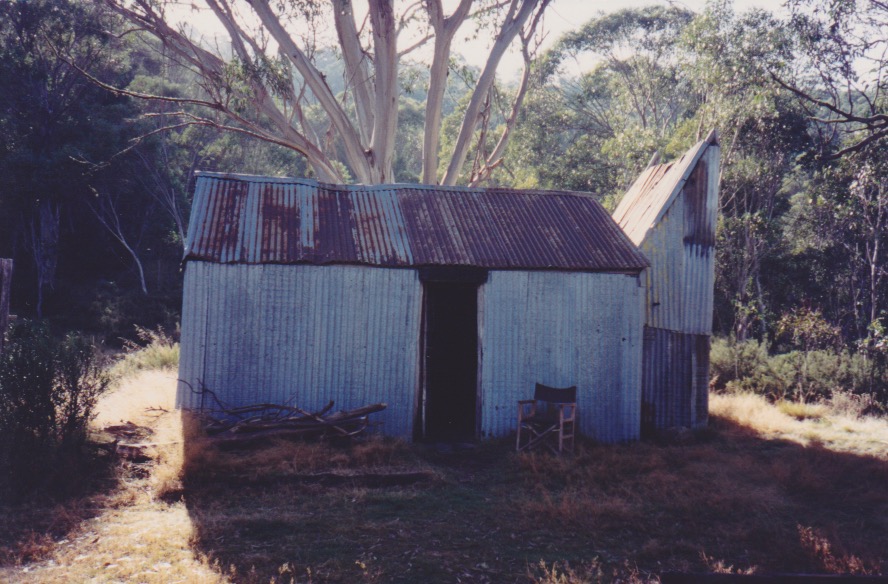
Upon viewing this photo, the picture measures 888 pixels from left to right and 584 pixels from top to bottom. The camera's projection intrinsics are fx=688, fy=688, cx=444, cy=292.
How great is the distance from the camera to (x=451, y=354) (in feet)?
41.0

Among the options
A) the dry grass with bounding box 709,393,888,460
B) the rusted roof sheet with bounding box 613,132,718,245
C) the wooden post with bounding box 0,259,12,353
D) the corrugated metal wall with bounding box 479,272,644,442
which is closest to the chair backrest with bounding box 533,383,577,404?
the corrugated metal wall with bounding box 479,272,644,442

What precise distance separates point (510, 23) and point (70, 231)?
64.3 ft

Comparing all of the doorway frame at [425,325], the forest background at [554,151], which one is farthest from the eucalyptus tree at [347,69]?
the doorway frame at [425,325]

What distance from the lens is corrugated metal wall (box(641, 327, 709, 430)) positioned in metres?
11.5

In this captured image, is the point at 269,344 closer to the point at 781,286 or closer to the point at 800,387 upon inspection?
the point at 800,387

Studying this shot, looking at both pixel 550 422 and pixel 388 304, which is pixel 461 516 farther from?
pixel 388 304

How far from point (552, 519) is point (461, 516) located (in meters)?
0.97

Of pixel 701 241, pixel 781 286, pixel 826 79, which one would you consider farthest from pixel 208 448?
pixel 781 286

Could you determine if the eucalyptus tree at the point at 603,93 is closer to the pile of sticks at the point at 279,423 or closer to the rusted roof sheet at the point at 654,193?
the rusted roof sheet at the point at 654,193

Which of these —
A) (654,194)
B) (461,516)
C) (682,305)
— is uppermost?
(654,194)

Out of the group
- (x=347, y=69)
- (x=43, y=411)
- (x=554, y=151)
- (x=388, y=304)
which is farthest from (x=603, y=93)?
(x=43, y=411)

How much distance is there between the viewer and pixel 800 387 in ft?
49.5

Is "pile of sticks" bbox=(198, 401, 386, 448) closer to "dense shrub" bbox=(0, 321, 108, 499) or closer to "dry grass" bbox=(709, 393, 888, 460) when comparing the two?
"dense shrub" bbox=(0, 321, 108, 499)

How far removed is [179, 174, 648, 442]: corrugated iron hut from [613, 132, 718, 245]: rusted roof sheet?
2.82ft
